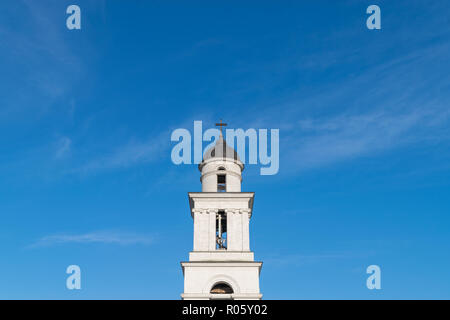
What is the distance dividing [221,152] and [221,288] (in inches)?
423

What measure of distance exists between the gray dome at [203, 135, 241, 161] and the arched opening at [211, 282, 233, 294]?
996cm

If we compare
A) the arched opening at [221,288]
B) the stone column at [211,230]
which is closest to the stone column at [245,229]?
the stone column at [211,230]

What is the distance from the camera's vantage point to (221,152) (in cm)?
3888

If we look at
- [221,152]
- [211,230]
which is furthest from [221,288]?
[221,152]

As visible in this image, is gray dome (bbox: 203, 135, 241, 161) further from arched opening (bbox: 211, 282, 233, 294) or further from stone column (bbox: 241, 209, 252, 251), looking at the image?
arched opening (bbox: 211, 282, 233, 294)

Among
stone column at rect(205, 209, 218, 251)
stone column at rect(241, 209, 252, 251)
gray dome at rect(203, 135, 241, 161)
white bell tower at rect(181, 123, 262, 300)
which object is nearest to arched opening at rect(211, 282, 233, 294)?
white bell tower at rect(181, 123, 262, 300)

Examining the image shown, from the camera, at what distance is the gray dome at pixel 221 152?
38625 millimetres

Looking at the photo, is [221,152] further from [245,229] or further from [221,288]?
[221,288]

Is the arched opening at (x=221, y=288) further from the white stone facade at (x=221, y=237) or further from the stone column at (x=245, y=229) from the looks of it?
the stone column at (x=245, y=229)

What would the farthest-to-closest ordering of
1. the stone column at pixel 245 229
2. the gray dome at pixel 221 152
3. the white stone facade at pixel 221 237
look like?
the gray dome at pixel 221 152, the stone column at pixel 245 229, the white stone facade at pixel 221 237

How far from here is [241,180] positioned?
127 ft
